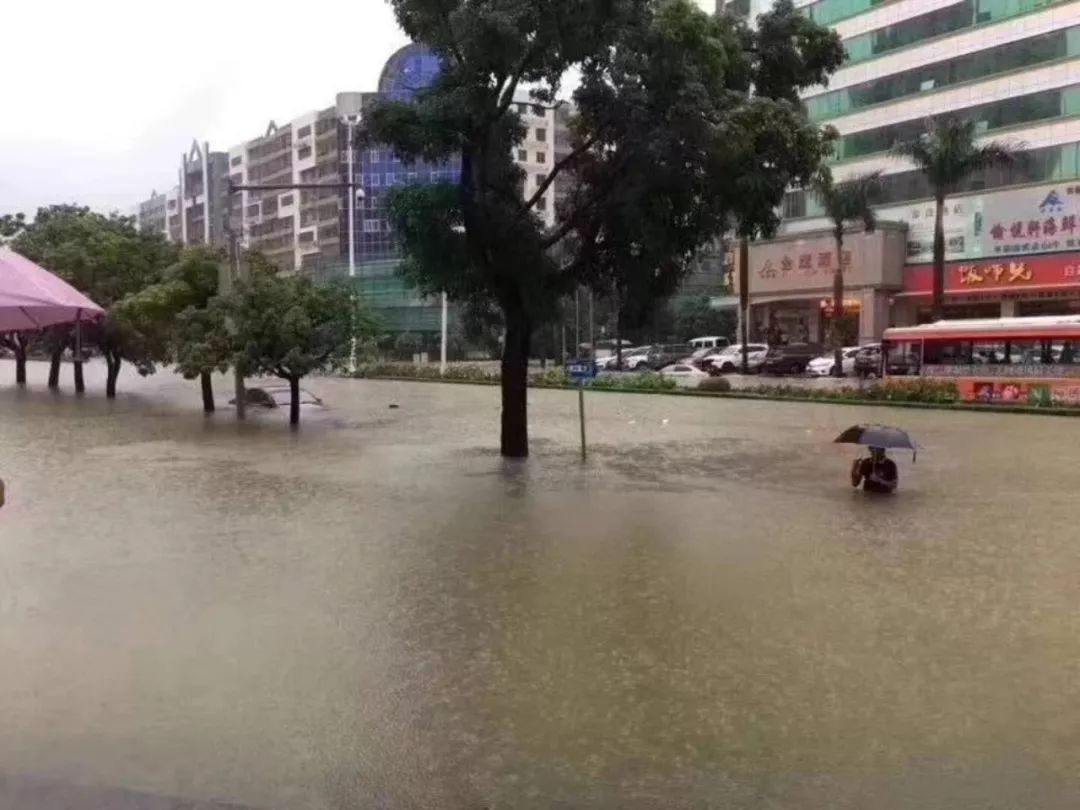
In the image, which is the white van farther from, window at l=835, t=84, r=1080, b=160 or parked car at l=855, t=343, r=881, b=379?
parked car at l=855, t=343, r=881, b=379

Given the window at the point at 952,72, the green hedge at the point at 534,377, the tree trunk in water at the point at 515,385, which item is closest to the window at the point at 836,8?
the window at the point at 952,72

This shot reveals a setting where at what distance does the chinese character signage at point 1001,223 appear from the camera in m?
44.1

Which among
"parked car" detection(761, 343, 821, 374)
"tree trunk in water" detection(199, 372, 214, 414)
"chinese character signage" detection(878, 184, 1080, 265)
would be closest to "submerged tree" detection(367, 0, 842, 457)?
"tree trunk in water" detection(199, 372, 214, 414)

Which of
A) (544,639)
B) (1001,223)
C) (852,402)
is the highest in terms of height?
(1001,223)

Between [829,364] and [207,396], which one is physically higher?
[829,364]

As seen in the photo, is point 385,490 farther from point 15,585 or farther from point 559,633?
point 559,633

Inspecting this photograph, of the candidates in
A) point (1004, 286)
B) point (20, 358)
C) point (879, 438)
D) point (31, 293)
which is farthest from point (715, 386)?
point (31, 293)

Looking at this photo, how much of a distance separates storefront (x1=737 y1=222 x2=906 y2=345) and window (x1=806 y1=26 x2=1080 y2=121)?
6612mm

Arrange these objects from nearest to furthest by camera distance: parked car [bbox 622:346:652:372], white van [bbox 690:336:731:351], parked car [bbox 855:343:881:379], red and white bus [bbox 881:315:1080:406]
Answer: red and white bus [bbox 881:315:1080:406] < parked car [bbox 855:343:881:379] < parked car [bbox 622:346:652:372] < white van [bbox 690:336:731:351]

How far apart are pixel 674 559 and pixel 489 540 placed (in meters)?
1.85

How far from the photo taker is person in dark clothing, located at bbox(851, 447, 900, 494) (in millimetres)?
12969

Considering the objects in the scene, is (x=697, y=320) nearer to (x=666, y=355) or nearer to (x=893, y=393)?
(x=666, y=355)

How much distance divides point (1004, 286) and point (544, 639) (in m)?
44.4

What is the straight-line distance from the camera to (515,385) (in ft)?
54.0
